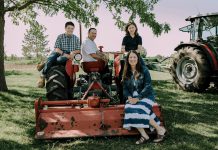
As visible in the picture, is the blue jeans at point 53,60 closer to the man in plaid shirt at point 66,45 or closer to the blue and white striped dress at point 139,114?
the man in plaid shirt at point 66,45

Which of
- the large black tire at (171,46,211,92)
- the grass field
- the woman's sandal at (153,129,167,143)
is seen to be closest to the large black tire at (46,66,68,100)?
the grass field

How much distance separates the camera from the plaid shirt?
696 centimetres

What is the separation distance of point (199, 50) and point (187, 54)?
47 cm

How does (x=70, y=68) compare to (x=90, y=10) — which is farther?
(x=90, y=10)

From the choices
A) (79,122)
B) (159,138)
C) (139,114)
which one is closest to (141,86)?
(139,114)

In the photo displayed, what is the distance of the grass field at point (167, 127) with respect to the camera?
5.40 meters

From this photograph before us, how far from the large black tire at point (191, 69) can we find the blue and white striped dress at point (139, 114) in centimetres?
489

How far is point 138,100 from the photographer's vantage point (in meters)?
5.73

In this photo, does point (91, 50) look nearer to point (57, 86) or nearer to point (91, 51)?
point (91, 51)

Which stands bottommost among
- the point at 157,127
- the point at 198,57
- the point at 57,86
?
the point at 157,127

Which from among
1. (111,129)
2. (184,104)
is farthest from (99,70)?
(184,104)

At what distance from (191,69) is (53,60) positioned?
5483 millimetres

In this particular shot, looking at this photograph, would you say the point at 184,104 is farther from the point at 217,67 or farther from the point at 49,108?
the point at 49,108

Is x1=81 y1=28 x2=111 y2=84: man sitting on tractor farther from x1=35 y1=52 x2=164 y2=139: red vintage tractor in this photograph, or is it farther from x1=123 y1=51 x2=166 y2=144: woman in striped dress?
x1=123 y1=51 x2=166 y2=144: woman in striped dress
